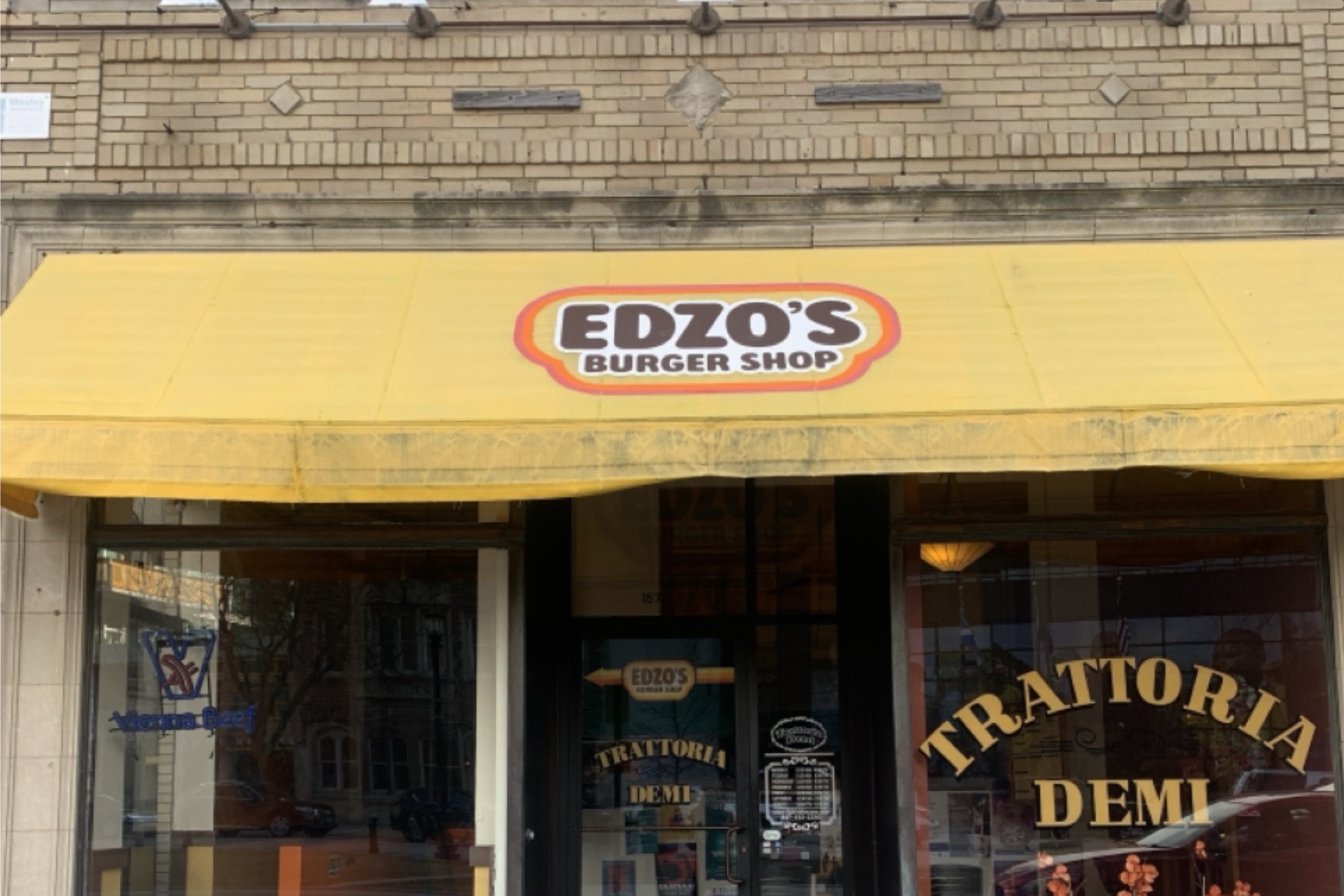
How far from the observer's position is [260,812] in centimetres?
738

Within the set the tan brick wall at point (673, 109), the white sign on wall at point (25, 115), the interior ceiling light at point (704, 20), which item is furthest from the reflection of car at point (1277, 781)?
the white sign on wall at point (25, 115)

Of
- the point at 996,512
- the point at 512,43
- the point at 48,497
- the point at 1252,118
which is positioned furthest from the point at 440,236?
the point at 1252,118

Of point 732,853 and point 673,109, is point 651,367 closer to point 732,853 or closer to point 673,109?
point 673,109

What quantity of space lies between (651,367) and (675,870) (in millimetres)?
2919

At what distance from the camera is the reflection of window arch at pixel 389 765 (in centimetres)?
737

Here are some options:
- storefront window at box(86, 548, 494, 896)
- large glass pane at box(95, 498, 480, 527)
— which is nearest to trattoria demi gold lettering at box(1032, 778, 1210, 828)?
storefront window at box(86, 548, 494, 896)

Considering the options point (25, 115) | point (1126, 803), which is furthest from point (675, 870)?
point (25, 115)

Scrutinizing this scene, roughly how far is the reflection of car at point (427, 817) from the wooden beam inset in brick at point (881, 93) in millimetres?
3992

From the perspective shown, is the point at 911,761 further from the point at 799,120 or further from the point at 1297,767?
the point at 799,120

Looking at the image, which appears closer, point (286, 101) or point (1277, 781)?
point (1277, 781)

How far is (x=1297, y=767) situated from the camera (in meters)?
7.30

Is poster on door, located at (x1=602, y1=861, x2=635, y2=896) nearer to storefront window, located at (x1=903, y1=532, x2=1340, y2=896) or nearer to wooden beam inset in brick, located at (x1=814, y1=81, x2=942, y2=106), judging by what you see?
storefront window, located at (x1=903, y1=532, x2=1340, y2=896)

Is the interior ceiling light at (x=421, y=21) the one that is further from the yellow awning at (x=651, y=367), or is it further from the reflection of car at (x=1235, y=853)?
the reflection of car at (x=1235, y=853)

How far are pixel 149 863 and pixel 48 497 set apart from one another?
1.85 m
